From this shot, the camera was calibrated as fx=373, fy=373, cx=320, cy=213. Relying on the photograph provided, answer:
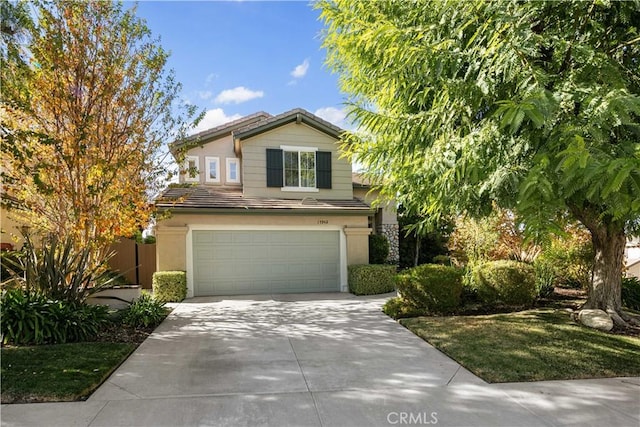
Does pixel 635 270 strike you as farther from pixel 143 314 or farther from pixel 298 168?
pixel 143 314

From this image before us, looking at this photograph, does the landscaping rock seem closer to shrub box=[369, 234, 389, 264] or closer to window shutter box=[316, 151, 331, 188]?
shrub box=[369, 234, 389, 264]

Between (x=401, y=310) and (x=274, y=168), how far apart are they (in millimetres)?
6979

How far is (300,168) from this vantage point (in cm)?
1366

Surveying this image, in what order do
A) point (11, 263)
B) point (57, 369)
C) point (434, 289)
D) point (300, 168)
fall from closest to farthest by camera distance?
1. point (57, 369)
2. point (11, 263)
3. point (434, 289)
4. point (300, 168)

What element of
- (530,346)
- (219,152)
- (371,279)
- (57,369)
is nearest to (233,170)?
(219,152)

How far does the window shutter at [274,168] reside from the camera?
43.5ft

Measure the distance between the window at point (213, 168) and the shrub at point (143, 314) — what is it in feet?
23.6

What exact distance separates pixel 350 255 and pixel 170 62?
26.1 feet

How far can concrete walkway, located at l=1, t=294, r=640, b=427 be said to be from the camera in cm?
371

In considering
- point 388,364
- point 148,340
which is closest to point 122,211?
point 148,340

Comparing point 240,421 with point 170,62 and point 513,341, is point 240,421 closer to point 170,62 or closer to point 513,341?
point 513,341

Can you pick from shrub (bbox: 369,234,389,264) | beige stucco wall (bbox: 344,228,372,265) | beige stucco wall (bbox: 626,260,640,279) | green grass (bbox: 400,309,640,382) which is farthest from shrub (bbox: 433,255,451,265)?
green grass (bbox: 400,309,640,382)

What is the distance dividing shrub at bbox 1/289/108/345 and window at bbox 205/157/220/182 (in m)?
8.53

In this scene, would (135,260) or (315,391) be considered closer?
(315,391)
